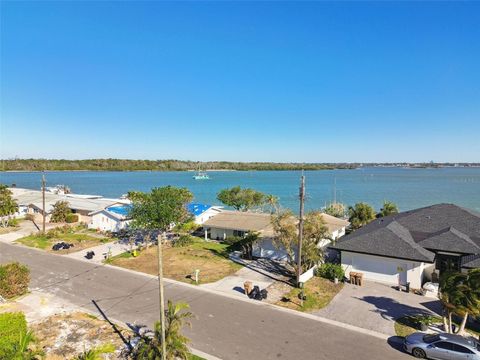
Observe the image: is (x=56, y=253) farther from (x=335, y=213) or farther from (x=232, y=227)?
(x=335, y=213)

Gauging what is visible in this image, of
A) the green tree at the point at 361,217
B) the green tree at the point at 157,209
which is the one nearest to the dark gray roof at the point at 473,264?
the green tree at the point at 361,217

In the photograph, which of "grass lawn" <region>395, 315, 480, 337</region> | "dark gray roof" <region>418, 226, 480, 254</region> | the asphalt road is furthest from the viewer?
"dark gray roof" <region>418, 226, 480, 254</region>

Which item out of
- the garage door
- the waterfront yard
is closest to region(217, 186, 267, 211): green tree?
the waterfront yard

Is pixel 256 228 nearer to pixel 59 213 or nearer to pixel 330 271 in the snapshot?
pixel 330 271

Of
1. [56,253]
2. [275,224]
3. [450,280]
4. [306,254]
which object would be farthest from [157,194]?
[450,280]

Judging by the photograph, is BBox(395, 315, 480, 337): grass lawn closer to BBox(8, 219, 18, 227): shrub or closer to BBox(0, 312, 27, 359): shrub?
BBox(0, 312, 27, 359): shrub

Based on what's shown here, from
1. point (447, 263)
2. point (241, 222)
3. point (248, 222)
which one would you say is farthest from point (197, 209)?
point (447, 263)

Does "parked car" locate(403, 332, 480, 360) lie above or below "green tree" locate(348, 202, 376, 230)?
below
